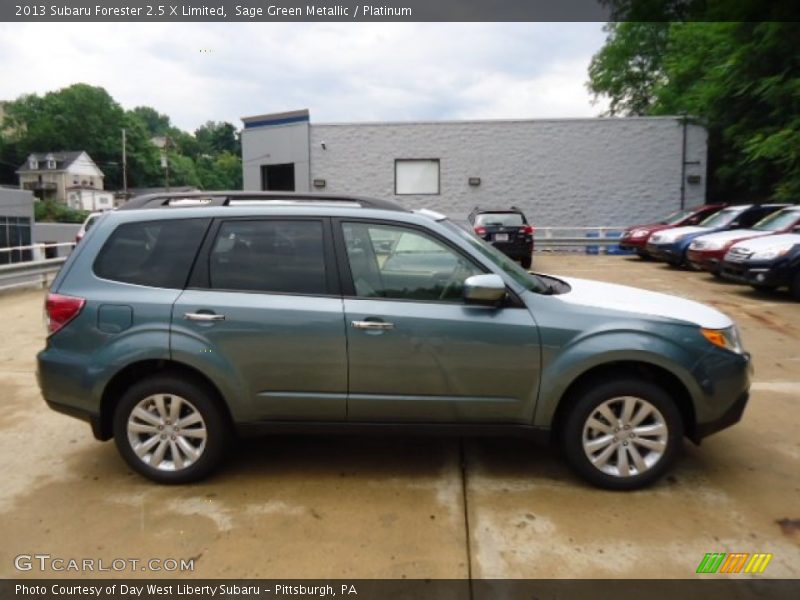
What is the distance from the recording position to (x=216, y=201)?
13.3 ft

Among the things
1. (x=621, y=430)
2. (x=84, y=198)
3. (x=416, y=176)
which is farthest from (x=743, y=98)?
(x=84, y=198)

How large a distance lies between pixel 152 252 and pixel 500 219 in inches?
475

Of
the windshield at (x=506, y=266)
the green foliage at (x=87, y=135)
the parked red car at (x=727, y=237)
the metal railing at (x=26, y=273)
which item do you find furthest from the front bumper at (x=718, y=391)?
the green foliage at (x=87, y=135)

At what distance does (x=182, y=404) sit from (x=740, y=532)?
3.13m

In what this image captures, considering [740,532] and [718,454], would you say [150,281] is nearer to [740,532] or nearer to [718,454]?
[740,532]

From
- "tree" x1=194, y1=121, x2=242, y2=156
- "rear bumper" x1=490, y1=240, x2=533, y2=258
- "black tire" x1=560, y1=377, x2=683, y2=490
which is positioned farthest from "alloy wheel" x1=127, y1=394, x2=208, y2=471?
"tree" x1=194, y1=121, x2=242, y2=156

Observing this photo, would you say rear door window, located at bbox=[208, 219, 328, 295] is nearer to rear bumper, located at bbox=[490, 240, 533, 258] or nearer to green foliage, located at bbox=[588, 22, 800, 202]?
rear bumper, located at bbox=[490, 240, 533, 258]

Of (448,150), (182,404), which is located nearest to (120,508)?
(182,404)

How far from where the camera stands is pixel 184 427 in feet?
12.2

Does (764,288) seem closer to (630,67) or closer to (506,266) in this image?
(506,266)

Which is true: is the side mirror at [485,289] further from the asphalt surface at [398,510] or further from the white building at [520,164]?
the white building at [520,164]
